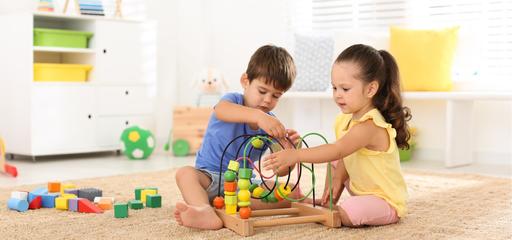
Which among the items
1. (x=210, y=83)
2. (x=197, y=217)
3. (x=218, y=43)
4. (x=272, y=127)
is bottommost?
(x=197, y=217)

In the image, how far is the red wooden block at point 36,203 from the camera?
204 centimetres

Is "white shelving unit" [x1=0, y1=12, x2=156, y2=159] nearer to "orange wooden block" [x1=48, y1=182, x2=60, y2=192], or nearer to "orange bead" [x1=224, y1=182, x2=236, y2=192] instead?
"orange wooden block" [x1=48, y1=182, x2=60, y2=192]

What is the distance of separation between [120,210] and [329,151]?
0.60 meters

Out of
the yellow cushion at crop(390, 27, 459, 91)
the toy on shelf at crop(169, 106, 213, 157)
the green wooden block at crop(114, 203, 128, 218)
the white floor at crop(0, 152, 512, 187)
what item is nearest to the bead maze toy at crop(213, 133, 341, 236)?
the green wooden block at crop(114, 203, 128, 218)

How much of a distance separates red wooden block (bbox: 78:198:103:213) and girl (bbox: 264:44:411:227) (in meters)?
0.60

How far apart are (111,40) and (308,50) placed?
109 cm

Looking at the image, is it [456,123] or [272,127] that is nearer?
[272,127]

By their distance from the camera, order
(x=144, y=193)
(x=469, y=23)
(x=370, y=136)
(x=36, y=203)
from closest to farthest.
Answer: (x=370, y=136) < (x=36, y=203) < (x=144, y=193) < (x=469, y=23)

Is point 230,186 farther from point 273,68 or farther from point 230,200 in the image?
point 273,68

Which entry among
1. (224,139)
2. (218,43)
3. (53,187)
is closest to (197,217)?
(224,139)

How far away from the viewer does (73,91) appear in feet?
11.9

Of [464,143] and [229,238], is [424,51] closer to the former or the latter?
[464,143]

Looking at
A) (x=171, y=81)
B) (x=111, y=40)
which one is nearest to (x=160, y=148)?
(x=171, y=81)

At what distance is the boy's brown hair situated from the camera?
1.83m
